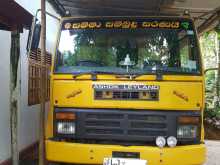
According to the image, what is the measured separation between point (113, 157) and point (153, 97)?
2.98 feet

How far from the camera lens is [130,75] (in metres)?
5.68

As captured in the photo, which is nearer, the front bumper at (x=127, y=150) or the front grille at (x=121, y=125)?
the front bumper at (x=127, y=150)

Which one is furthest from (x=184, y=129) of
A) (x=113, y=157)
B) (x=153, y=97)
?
(x=113, y=157)

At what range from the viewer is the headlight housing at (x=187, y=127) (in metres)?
5.57

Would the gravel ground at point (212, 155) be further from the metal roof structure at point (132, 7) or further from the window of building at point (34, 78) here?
the metal roof structure at point (132, 7)

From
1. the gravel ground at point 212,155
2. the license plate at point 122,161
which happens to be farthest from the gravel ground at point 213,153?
the license plate at point 122,161

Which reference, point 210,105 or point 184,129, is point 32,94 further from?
point 210,105

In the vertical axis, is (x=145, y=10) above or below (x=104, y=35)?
above

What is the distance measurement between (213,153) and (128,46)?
4.03 m

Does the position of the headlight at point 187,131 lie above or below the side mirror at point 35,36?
below

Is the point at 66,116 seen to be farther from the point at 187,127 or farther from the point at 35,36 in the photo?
the point at 187,127

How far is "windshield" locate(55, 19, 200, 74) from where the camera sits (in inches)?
231

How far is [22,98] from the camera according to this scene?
25.8 ft

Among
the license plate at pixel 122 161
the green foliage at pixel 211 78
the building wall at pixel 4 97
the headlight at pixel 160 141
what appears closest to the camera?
the license plate at pixel 122 161
